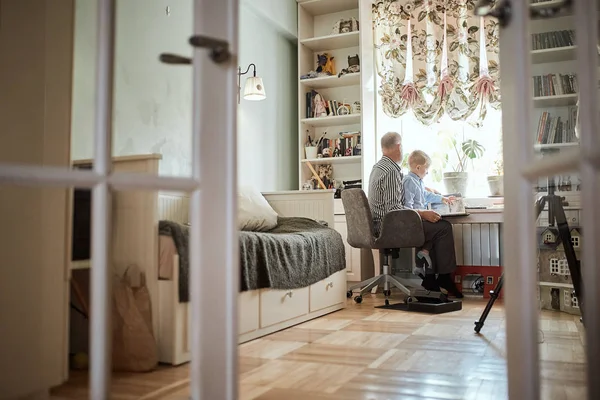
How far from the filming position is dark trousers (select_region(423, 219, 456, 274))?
403cm

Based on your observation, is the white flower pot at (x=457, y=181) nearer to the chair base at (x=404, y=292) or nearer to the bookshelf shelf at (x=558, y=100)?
the chair base at (x=404, y=292)

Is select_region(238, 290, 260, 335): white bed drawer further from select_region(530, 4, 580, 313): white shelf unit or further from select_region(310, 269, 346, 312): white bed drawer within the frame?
select_region(530, 4, 580, 313): white shelf unit

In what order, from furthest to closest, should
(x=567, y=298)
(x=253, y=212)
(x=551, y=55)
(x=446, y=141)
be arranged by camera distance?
1. (x=446, y=141)
2. (x=253, y=212)
3. (x=567, y=298)
4. (x=551, y=55)

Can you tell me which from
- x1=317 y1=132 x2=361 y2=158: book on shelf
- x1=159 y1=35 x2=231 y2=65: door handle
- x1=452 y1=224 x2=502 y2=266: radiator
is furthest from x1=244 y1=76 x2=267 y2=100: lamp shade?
x1=159 y1=35 x2=231 y2=65: door handle

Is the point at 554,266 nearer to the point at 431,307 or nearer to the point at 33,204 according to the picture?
the point at 431,307

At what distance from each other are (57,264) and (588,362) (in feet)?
3.30

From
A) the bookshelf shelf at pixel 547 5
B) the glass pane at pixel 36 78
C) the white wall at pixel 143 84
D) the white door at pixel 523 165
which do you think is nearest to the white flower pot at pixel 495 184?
the white door at pixel 523 165

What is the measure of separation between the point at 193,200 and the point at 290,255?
1.93 metres

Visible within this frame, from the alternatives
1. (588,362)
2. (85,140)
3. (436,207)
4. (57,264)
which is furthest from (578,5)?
(436,207)

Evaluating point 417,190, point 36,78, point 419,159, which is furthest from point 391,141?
point 36,78

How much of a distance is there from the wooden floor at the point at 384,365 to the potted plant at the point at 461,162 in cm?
162

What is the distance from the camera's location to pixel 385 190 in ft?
12.9

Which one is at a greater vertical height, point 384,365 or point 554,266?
point 554,266

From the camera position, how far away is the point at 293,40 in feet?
17.4
